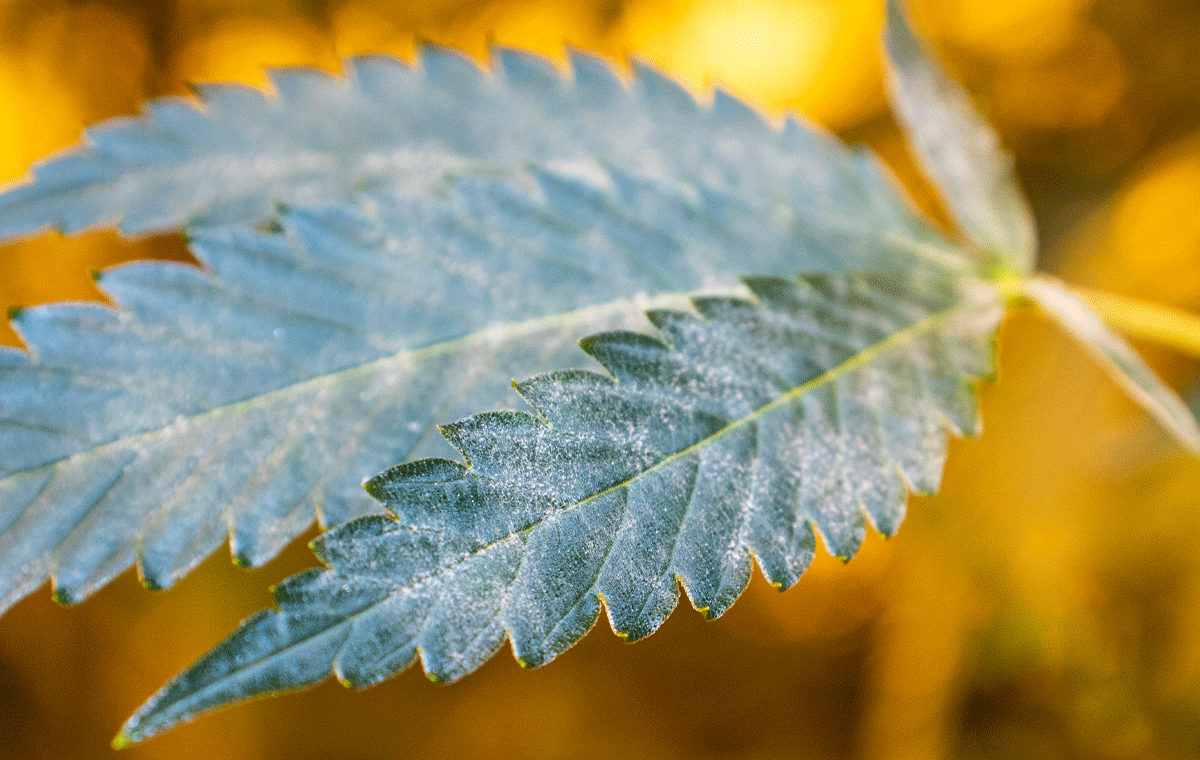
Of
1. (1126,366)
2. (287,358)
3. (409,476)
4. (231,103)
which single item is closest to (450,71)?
(231,103)

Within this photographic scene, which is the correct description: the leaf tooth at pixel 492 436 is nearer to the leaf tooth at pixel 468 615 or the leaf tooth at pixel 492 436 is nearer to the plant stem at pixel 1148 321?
the leaf tooth at pixel 468 615

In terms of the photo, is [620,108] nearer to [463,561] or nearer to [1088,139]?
[463,561]

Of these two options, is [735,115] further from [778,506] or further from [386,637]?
[386,637]

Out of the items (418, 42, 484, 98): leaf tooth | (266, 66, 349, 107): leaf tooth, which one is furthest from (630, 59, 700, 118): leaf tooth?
(266, 66, 349, 107): leaf tooth

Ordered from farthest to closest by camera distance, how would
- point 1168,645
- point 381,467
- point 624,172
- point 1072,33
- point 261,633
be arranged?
1. point 1072,33
2. point 1168,645
3. point 624,172
4. point 381,467
5. point 261,633

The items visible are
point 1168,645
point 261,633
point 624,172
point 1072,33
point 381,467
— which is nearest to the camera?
point 261,633

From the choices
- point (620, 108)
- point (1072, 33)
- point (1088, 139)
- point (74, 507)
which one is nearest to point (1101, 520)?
point (1088, 139)

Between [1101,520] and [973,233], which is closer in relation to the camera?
[973,233]

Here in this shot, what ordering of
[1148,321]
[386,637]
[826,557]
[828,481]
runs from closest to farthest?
[386,637] → [828,481] → [1148,321] → [826,557]
